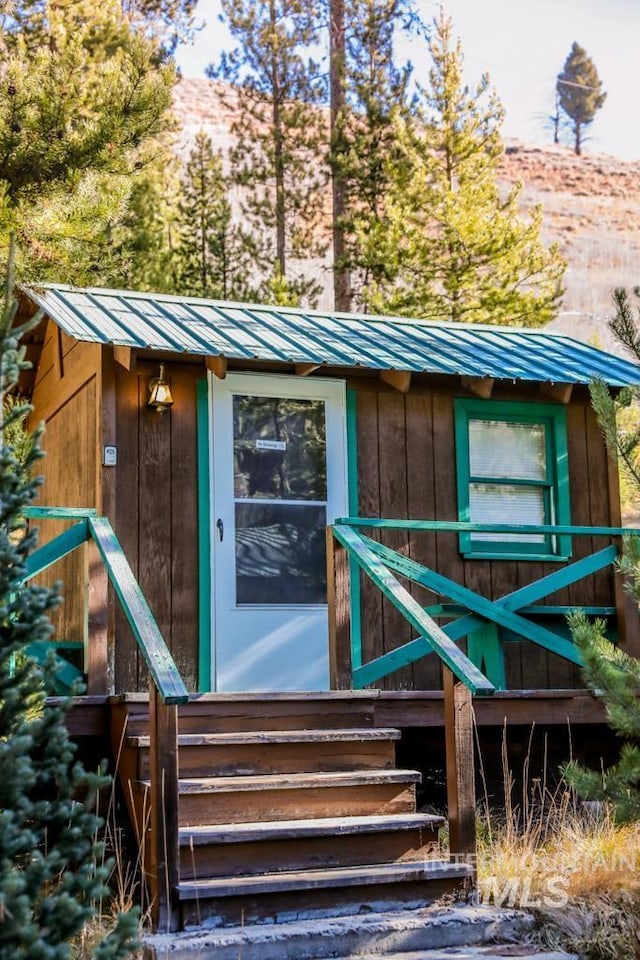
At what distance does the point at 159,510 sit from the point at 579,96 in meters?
55.8

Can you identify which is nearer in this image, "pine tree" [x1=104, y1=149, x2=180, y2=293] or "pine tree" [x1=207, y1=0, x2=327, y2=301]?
"pine tree" [x1=104, y1=149, x2=180, y2=293]

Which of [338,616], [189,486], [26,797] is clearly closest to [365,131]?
[189,486]

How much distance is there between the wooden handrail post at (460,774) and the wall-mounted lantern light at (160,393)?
3128 mm

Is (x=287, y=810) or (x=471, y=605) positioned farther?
(x=471, y=605)

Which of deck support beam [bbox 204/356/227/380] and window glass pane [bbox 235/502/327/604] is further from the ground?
deck support beam [bbox 204/356/227/380]

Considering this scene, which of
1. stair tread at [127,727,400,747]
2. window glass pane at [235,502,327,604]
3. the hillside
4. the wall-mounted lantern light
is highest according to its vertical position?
the hillside

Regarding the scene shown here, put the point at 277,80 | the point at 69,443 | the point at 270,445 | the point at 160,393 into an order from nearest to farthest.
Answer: the point at 160,393 → the point at 270,445 → the point at 69,443 → the point at 277,80

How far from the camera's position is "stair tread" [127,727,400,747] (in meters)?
6.15

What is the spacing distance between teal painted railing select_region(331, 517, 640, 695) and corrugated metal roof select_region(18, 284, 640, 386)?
4.01 ft

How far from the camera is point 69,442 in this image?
30.5ft

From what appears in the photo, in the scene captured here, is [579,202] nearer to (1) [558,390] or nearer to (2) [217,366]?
(1) [558,390]

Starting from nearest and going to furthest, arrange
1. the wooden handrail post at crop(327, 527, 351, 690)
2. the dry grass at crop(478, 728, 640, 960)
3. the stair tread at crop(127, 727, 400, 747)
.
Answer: the dry grass at crop(478, 728, 640, 960), the stair tread at crop(127, 727, 400, 747), the wooden handrail post at crop(327, 527, 351, 690)

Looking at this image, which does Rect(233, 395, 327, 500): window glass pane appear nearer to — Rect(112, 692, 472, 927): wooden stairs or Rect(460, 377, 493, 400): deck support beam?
Rect(460, 377, 493, 400): deck support beam

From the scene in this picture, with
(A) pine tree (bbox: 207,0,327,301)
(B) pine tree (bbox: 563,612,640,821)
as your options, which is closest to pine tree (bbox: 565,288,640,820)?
(B) pine tree (bbox: 563,612,640,821)
